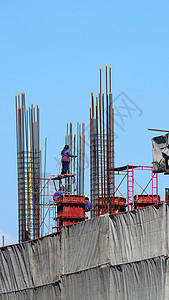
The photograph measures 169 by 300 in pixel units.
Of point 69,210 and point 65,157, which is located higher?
point 65,157

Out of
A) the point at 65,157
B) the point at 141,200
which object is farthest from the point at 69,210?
the point at 141,200

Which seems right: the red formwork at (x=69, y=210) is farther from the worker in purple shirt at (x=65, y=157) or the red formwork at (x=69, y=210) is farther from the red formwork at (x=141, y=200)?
the red formwork at (x=141, y=200)

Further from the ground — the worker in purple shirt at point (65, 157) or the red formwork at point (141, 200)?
the worker in purple shirt at point (65, 157)

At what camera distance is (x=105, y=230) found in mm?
31078

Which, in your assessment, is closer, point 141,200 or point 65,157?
point 141,200

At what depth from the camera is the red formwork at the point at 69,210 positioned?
43656 millimetres

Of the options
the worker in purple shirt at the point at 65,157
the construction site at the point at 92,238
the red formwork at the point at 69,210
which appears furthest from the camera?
the worker in purple shirt at the point at 65,157

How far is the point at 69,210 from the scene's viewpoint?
143 ft

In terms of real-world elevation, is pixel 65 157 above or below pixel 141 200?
above

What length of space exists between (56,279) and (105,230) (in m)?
4.85

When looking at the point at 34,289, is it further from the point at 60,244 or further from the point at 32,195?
the point at 32,195

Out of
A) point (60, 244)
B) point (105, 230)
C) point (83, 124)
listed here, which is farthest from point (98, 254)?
point (83, 124)

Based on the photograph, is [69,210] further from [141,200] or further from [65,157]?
[141,200]

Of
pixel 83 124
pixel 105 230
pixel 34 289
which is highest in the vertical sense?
pixel 83 124
